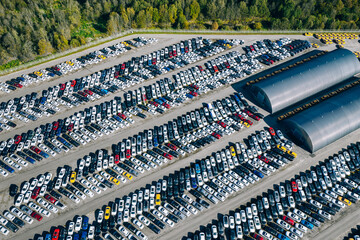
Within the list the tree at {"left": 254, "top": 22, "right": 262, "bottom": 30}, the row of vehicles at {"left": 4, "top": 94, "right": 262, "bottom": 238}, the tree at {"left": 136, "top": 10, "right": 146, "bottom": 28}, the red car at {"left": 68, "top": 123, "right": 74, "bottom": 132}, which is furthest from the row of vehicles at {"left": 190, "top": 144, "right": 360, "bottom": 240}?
the tree at {"left": 136, "top": 10, "right": 146, "bottom": 28}

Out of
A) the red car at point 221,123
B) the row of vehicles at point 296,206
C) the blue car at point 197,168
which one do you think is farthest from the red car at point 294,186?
the red car at point 221,123

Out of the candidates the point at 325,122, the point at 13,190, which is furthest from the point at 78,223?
the point at 325,122

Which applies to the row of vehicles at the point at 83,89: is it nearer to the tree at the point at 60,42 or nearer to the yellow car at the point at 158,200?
the tree at the point at 60,42

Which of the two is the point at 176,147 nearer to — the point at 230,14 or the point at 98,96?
the point at 98,96

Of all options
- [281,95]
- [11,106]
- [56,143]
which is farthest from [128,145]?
[281,95]

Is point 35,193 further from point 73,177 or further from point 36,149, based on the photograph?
point 36,149

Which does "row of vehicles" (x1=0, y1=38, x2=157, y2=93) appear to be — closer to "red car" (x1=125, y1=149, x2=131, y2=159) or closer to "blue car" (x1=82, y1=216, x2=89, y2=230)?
"red car" (x1=125, y1=149, x2=131, y2=159)

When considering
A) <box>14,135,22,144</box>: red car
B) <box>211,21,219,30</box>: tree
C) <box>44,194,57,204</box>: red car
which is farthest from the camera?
<box>211,21,219,30</box>: tree
